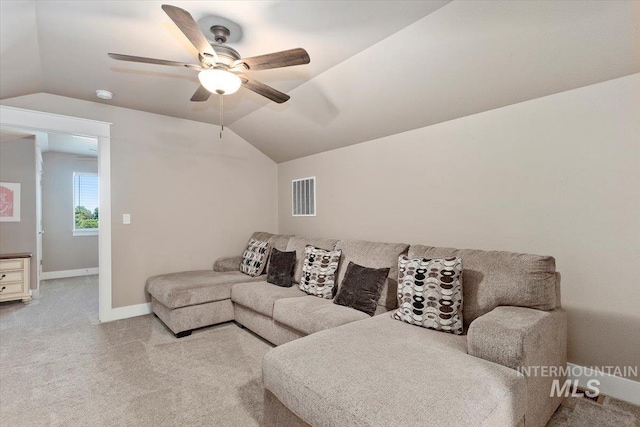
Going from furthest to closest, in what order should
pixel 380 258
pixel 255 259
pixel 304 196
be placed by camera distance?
pixel 304 196, pixel 255 259, pixel 380 258

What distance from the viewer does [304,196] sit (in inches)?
175

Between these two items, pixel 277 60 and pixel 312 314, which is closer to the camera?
pixel 277 60

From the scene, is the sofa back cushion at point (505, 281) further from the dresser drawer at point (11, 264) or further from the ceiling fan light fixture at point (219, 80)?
the dresser drawer at point (11, 264)

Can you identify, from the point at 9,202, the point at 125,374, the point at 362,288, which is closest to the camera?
the point at 125,374

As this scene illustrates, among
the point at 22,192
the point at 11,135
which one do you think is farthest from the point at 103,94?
the point at 22,192

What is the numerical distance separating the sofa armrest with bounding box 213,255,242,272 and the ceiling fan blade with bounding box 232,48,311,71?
2.78 meters

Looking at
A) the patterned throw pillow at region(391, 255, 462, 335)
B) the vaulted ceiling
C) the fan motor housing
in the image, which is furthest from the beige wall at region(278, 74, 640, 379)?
the fan motor housing

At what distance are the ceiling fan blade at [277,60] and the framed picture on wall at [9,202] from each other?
4964 millimetres

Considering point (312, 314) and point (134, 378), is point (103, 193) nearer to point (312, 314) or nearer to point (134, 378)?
point (134, 378)

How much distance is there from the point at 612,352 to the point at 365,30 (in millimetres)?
2724

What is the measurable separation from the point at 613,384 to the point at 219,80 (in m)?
3.22

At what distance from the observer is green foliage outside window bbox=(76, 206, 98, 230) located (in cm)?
639

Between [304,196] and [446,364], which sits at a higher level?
[304,196]

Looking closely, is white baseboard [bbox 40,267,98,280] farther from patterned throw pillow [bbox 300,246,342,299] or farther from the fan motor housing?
the fan motor housing
